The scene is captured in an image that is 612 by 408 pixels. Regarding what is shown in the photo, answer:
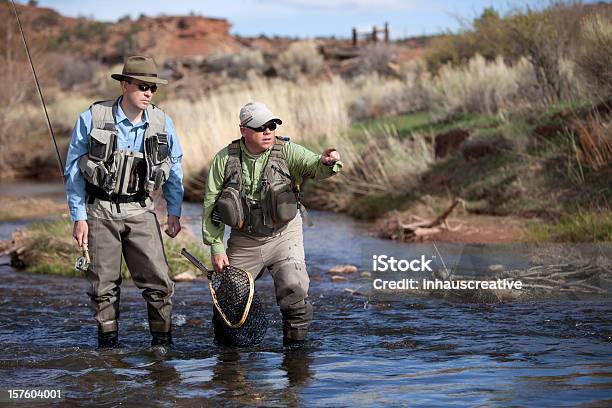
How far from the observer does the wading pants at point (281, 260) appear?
6.93m

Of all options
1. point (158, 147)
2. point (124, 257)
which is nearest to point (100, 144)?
point (158, 147)

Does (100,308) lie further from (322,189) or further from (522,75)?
(522,75)

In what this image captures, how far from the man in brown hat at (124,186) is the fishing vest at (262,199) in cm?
52

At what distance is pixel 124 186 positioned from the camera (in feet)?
22.5

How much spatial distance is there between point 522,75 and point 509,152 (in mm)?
4261

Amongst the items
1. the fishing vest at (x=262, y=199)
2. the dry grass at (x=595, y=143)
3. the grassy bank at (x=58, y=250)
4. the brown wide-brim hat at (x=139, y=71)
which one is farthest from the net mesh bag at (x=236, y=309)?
the dry grass at (x=595, y=143)

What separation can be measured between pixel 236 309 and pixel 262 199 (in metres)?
0.82

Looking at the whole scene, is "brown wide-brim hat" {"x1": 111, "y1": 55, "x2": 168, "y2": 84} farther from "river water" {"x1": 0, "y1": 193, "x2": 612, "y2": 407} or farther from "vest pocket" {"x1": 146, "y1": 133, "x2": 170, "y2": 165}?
"river water" {"x1": 0, "y1": 193, "x2": 612, "y2": 407}

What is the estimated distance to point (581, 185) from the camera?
13.0 m

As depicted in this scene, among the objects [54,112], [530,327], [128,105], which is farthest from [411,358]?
[54,112]

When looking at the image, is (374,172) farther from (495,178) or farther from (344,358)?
(344,358)

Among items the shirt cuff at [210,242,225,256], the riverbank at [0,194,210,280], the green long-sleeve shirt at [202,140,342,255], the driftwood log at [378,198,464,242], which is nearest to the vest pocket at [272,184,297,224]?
the green long-sleeve shirt at [202,140,342,255]

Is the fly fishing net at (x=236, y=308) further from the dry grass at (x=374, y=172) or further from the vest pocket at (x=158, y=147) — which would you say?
the dry grass at (x=374, y=172)

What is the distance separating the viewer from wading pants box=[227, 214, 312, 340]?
6.93m
